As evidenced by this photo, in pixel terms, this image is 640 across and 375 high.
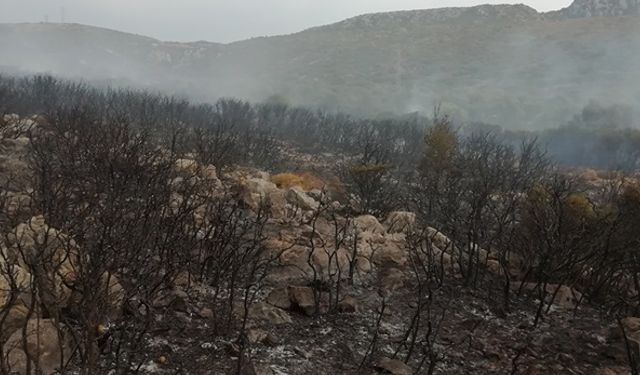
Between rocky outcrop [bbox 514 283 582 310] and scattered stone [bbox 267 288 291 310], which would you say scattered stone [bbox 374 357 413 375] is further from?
rocky outcrop [bbox 514 283 582 310]

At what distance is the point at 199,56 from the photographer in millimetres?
77375

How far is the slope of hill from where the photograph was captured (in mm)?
54844

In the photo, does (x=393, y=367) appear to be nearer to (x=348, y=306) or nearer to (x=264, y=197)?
(x=348, y=306)

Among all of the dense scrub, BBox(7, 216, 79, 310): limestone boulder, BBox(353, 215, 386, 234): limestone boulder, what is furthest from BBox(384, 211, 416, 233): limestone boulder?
BBox(7, 216, 79, 310): limestone boulder

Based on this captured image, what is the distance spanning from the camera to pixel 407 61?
70.2m

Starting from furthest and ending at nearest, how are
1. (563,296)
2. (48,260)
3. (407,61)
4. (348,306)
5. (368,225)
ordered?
1. (407,61)
2. (368,225)
3. (563,296)
4. (348,306)
5. (48,260)

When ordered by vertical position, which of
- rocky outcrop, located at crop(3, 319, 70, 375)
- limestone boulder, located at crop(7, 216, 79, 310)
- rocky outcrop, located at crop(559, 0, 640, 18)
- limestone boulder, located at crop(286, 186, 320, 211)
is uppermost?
rocky outcrop, located at crop(559, 0, 640, 18)

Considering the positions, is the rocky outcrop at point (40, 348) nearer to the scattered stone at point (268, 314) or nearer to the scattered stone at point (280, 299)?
the scattered stone at point (268, 314)

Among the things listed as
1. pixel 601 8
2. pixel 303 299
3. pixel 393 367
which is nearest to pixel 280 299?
pixel 303 299

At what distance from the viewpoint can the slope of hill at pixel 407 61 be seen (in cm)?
5484

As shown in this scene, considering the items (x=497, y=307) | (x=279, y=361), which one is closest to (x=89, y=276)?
(x=279, y=361)

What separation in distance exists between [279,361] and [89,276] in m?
1.37

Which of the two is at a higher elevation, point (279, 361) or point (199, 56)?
point (199, 56)

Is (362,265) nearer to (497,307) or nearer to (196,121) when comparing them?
(497,307)
